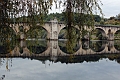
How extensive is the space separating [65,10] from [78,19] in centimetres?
33

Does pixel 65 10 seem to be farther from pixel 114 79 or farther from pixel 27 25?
pixel 114 79

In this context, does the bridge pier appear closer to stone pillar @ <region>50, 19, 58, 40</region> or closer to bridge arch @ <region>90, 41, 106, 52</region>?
stone pillar @ <region>50, 19, 58, 40</region>

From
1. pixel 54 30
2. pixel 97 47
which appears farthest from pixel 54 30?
pixel 97 47

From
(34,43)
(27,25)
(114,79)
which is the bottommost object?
(114,79)

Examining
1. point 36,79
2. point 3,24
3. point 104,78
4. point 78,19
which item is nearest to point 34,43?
point 3,24

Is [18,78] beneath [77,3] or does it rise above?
beneath

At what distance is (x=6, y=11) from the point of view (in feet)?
13.2

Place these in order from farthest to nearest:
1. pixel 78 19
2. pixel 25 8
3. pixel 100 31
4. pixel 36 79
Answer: pixel 100 31 < pixel 36 79 < pixel 78 19 < pixel 25 8

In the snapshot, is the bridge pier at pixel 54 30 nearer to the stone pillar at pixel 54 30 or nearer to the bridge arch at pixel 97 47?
the stone pillar at pixel 54 30

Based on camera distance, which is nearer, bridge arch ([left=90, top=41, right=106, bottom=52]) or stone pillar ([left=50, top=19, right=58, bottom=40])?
bridge arch ([left=90, top=41, right=106, bottom=52])

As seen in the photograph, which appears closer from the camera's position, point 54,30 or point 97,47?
point 97,47

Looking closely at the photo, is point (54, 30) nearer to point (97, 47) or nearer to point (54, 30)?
point (54, 30)

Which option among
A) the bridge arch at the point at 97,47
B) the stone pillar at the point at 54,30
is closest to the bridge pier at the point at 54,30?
the stone pillar at the point at 54,30

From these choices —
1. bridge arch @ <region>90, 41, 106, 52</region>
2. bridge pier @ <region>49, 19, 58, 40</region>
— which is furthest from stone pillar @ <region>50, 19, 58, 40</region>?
bridge arch @ <region>90, 41, 106, 52</region>
